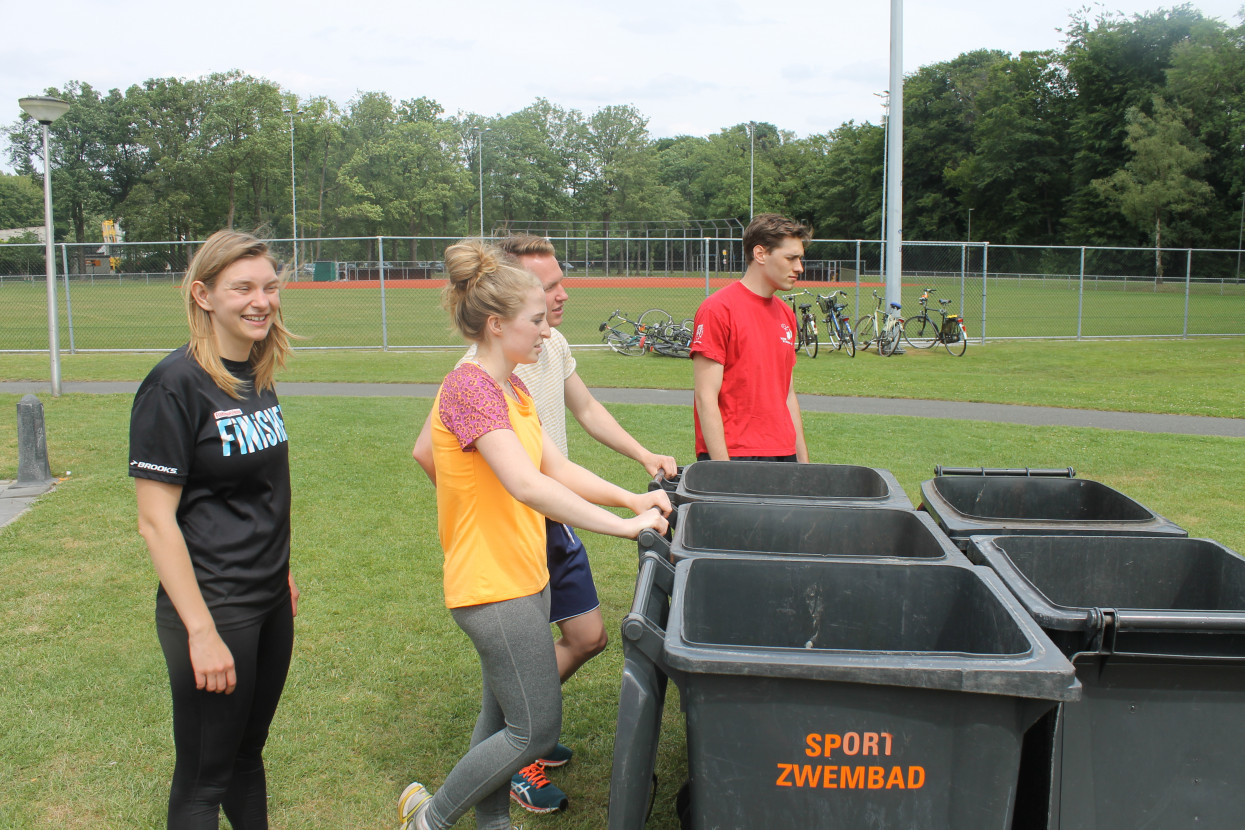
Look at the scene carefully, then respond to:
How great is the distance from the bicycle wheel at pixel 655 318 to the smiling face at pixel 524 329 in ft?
51.2

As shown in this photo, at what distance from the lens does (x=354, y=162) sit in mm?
69875

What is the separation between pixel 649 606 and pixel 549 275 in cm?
144

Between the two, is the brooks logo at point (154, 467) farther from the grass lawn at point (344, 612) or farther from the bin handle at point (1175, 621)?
the bin handle at point (1175, 621)

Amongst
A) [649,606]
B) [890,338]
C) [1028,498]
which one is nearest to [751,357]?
[1028,498]

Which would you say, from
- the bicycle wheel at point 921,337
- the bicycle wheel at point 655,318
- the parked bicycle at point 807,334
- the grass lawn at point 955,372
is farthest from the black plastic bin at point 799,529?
the bicycle wheel at point 921,337


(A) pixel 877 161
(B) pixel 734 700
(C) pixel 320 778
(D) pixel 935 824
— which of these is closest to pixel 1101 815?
(D) pixel 935 824

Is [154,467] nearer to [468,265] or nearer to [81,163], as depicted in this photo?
[468,265]

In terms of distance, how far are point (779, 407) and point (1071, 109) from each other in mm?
72961

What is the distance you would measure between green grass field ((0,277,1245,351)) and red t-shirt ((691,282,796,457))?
12.4 metres

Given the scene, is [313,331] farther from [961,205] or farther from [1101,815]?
[961,205]

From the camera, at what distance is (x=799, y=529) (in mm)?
2934

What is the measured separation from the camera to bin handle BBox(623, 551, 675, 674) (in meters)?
1.94

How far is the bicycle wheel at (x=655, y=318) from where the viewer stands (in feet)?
60.1

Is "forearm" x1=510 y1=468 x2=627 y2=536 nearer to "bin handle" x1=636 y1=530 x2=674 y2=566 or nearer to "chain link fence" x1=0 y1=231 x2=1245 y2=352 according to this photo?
"bin handle" x1=636 y1=530 x2=674 y2=566
